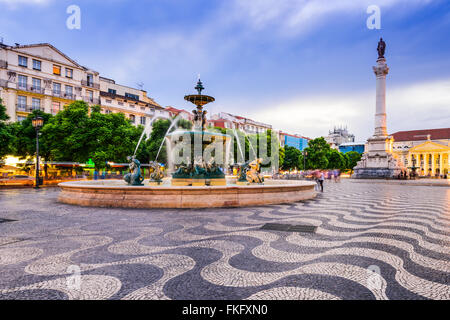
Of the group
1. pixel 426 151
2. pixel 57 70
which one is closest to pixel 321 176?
pixel 57 70

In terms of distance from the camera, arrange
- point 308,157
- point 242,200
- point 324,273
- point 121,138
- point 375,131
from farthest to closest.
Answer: point 308,157 < point 375,131 < point 121,138 < point 242,200 < point 324,273

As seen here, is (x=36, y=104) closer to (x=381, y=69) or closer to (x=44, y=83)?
(x=44, y=83)

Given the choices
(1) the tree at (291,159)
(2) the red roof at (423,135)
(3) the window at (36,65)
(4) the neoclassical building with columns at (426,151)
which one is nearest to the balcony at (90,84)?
(3) the window at (36,65)

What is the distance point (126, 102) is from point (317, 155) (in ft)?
152

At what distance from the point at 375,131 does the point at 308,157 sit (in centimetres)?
2040

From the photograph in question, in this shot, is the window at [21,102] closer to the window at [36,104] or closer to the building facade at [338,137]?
the window at [36,104]

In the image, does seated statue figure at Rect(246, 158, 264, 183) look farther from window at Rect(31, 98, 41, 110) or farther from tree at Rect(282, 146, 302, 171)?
tree at Rect(282, 146, 302, 171)

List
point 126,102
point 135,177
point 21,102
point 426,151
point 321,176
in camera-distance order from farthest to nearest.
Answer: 1. point 426,151
2. point 126,102
3. point 21,102
4. point 321,176
5. point 135,177

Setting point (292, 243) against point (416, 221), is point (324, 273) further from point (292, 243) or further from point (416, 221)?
point (416, 221)

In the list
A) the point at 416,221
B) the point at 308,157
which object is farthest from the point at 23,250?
the point at 308,157

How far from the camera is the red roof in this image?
114875 mm

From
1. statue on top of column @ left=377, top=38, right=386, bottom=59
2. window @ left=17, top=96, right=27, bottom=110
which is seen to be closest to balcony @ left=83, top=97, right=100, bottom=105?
window @ left=17, top=96, right=27, bottom=110

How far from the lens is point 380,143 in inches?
1710
